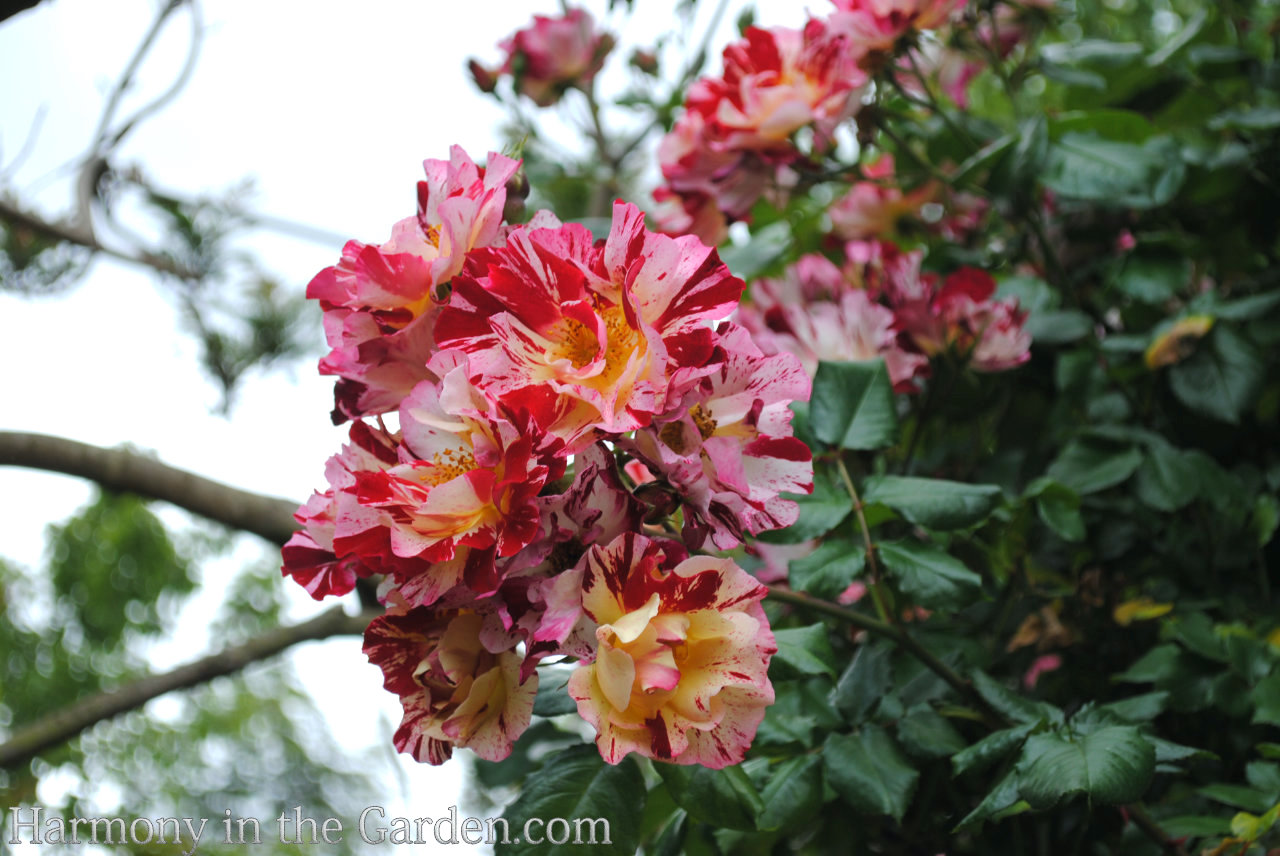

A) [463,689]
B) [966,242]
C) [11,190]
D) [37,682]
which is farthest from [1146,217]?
[37,682]

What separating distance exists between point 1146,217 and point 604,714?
746mm

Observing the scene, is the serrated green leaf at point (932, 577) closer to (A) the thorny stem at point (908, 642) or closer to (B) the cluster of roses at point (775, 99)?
(A) the thorny stem at point (908, 642)

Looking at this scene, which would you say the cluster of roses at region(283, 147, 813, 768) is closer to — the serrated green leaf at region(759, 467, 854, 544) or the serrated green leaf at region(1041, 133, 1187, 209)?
the serrated green leaf at region(759, 467, 854, 544)

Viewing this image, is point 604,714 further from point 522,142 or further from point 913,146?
point 913,146

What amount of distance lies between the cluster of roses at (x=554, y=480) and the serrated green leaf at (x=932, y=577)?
0.45 ft

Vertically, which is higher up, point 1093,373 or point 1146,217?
point 1146,217

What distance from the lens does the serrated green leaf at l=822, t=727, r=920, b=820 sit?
1.49 feet

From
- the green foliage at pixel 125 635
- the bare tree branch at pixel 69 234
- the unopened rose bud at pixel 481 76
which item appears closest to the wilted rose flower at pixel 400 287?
the unopened rose bud at pixel 481 76

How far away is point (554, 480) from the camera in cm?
34

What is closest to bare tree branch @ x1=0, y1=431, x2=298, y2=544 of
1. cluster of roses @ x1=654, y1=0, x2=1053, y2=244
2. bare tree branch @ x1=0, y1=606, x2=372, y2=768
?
bare tree branch @ x1=0, y1=606, x2=372, y2=768

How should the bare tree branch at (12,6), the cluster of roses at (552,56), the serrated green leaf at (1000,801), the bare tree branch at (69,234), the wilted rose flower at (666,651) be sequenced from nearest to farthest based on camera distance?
the wilted rose flower at (666,651) → the serrated green leaf at (1000,801) → the bare tree branch at (12,6) → the cluster of roses at (552,56) → the bare tree branch at (69,234)

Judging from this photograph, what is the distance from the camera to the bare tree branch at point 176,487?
2.96 ft

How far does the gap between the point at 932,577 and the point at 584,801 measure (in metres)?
0.22

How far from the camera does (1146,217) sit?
0.82 meters
